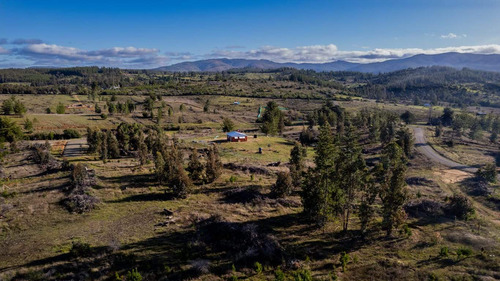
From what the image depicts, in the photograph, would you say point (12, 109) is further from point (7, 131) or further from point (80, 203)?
point (80, 203)

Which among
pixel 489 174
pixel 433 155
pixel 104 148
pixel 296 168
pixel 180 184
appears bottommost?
pixel 433 155

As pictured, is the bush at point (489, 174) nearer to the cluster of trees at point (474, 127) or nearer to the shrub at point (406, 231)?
the shrub at point (406, 231)

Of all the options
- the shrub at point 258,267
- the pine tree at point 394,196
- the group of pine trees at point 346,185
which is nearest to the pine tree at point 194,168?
the group of pine trees at point 346,185

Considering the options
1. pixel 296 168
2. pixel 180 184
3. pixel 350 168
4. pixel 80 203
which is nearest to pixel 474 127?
pixel 296 168

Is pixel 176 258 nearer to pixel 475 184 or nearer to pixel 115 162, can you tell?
pixel 115 162

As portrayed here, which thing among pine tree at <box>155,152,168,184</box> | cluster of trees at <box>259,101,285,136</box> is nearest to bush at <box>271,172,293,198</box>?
pine tree at <box>155,152,168,184</box>

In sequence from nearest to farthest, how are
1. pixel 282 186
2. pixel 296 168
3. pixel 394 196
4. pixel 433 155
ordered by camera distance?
pixel 394 196 → pixel 282 186 → pixel 296 168 → pixel 433 155
